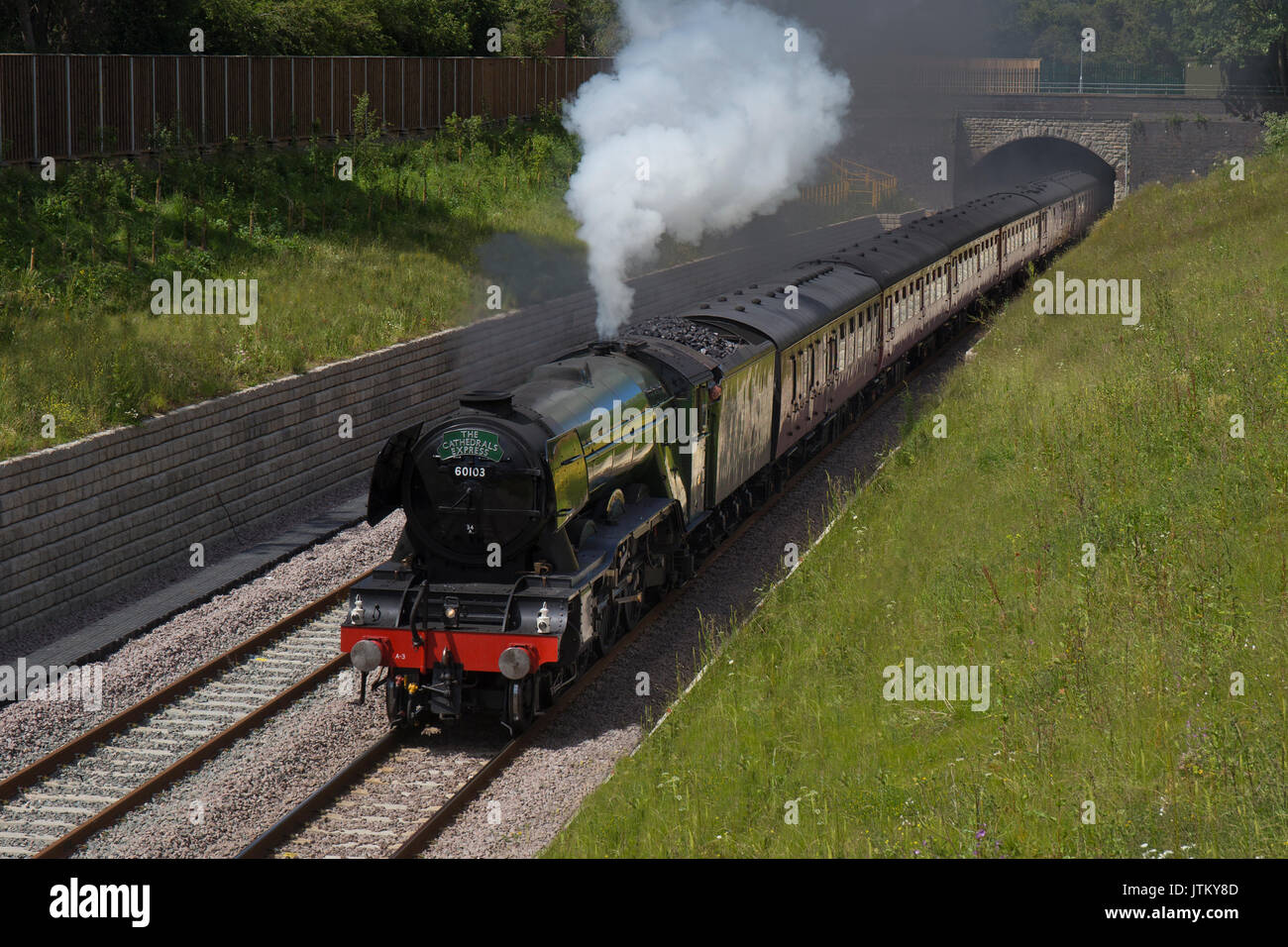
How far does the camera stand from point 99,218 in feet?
76.1

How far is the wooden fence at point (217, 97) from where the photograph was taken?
23828 millimetres

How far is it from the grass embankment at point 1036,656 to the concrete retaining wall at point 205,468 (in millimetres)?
7913

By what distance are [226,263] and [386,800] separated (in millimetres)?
15613

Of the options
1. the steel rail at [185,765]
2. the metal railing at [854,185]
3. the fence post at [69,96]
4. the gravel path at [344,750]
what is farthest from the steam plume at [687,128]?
the metal railing at [854,185]

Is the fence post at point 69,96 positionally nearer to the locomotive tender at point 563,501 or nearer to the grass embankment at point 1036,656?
the locomotive tender at point 563,501

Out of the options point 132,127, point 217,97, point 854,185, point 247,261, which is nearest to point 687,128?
point 247,261

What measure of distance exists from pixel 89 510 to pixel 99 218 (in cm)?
969

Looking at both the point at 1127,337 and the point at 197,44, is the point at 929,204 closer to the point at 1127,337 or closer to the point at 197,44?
the point at 197,44

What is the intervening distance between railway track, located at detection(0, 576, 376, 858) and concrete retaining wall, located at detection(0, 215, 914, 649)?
8.64 feet

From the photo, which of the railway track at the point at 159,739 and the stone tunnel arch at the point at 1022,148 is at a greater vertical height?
the stone tunnel arch at the point at 1022,148

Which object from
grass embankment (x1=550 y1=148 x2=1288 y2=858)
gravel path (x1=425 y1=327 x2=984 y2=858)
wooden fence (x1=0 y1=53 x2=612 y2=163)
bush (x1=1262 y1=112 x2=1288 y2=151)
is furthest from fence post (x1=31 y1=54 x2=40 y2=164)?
bush (x1=1262 y1=112 x2=1288 y2=151)

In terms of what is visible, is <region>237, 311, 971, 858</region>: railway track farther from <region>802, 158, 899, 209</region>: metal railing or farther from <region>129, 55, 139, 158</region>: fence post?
<region>802, 158, 899, 209</region>: metal railing

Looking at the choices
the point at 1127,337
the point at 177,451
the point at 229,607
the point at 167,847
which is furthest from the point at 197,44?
the point at 167,847

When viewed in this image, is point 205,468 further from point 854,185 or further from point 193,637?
point 854,185
